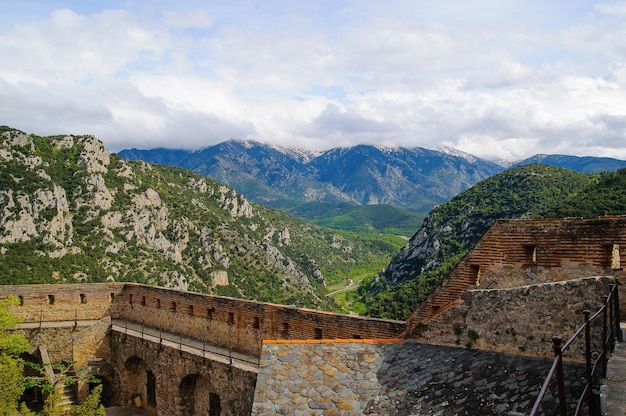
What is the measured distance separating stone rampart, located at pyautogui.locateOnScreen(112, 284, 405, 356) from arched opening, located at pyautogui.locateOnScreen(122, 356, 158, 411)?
5.75 ft

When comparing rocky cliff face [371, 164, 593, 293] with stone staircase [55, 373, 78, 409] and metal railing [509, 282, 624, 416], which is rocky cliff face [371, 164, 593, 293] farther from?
metal railing [509, 282, 624, 416]

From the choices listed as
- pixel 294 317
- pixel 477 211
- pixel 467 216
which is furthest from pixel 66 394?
pixel 477 211

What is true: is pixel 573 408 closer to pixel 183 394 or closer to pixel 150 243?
pixel 183 394

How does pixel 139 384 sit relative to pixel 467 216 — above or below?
below

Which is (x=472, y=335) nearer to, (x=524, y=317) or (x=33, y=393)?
(x=524, y=317)

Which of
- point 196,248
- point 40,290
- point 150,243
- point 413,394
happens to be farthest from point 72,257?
point 413,394

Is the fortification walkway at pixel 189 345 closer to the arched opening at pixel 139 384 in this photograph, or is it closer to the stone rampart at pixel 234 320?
the stone rampart at pixel 234 320

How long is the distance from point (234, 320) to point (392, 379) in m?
10.1

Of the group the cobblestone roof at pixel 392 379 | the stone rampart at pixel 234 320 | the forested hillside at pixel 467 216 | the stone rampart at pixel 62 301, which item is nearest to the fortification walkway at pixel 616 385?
the cobblestone roof at pixel 392 379

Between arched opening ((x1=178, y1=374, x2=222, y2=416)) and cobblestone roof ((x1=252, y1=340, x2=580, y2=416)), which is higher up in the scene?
cobblestone roof ((x1=252, y1=340, x2=580, y2=416))

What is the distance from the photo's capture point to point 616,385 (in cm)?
505

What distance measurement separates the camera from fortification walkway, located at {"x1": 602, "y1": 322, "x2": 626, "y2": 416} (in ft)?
14.9

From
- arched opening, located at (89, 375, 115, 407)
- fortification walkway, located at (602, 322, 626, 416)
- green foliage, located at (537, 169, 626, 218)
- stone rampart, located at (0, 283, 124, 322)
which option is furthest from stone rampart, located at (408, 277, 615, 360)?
green foliage, located at (537, 169, 626, 218)

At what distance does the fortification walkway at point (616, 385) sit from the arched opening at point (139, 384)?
16931 mm
